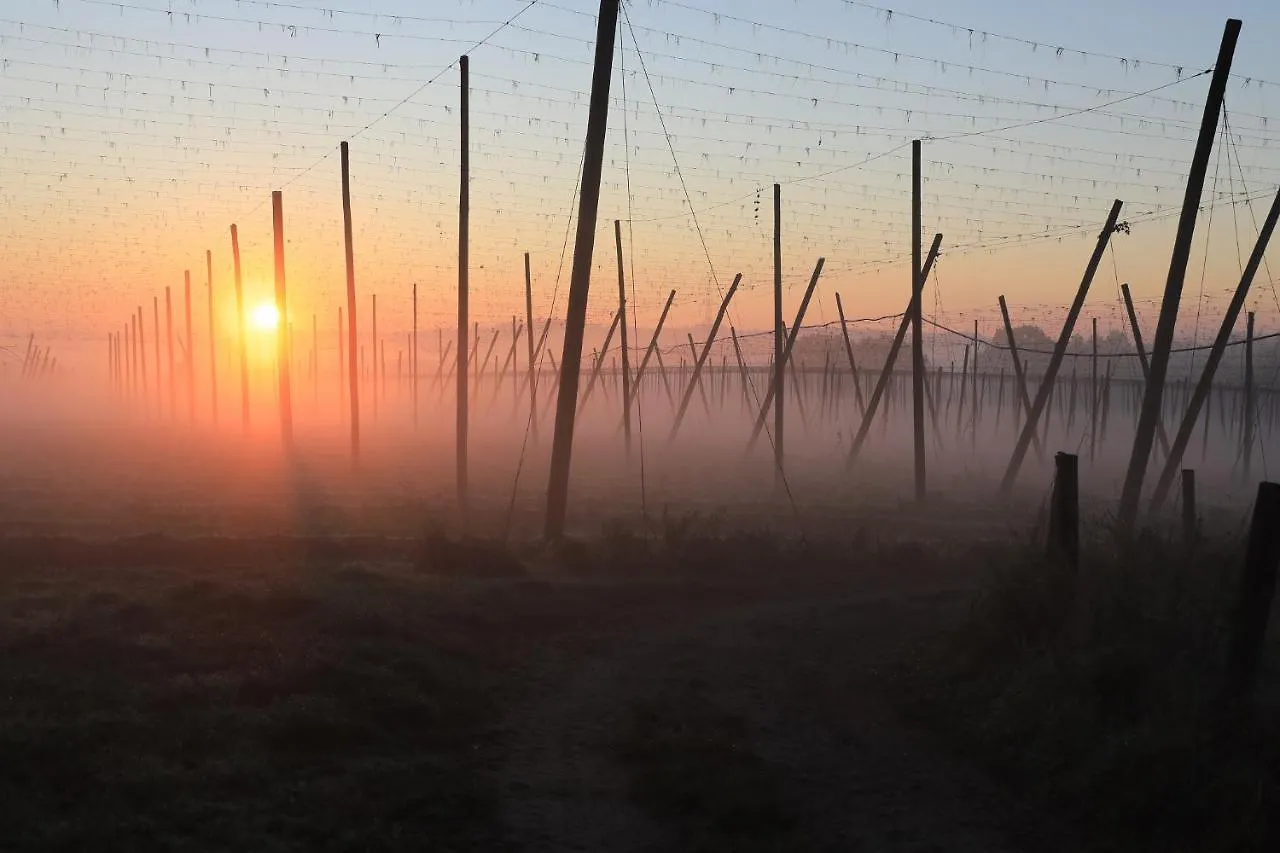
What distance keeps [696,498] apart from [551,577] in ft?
51.9

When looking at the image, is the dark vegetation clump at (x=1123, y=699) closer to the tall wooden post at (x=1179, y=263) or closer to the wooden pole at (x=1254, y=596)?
the wooden pole at (x=1254, y=596)

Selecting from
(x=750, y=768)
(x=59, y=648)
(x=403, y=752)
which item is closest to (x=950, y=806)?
(x=750, y=768)

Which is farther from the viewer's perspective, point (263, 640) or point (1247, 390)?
point (1247, 390)

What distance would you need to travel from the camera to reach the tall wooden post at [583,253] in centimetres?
1756

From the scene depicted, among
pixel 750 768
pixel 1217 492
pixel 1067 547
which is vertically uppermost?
pixel 1067 547

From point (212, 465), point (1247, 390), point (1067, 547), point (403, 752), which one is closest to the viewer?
point (403, 752)

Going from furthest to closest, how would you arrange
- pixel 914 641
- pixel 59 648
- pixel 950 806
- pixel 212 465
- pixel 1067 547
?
pixel 212 465 < pixel 914 641 < pixel 1067 547 < pixel 59 648 < pixel 950 806

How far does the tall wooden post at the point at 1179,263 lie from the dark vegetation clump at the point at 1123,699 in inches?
327

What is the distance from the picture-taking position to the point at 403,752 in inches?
320

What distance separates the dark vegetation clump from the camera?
6863 mm

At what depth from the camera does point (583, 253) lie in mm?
17938

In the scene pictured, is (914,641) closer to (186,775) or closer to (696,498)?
(186,775)

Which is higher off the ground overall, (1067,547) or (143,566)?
(1067,547)

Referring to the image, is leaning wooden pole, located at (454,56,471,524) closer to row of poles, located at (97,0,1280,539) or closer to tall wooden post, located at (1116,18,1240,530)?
row of poles, located at (97,0,1280,539)
